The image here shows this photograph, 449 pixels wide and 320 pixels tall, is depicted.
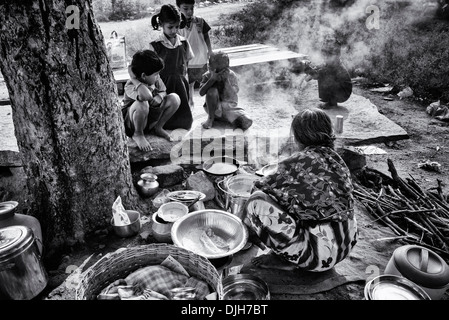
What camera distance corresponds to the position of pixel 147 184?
410 cm

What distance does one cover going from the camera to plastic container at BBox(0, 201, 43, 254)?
304cm

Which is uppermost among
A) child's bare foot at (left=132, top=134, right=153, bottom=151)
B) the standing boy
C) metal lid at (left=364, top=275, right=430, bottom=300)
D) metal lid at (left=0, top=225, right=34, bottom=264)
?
the standing boy

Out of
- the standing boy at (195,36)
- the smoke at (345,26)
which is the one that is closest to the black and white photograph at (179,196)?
the standing boy at (195,36)

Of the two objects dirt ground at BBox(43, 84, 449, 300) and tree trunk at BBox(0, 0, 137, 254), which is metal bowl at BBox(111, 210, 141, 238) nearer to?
dirt ground at BBox(43, 84, 449, 300)

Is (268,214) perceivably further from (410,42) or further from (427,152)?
(410,42)

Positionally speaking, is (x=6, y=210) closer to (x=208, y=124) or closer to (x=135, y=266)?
(x=135, y=266)

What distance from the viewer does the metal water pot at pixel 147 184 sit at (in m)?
4.09

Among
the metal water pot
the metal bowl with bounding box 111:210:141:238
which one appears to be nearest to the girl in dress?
the metal water pot

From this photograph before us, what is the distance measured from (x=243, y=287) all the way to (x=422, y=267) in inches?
60.7

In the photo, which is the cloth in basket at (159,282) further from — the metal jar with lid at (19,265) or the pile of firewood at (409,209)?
the pile of firewood at (409,209)

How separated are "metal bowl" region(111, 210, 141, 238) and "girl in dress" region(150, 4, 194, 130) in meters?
1.84

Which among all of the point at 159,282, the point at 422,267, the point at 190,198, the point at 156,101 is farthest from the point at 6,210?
the point at 422,267
